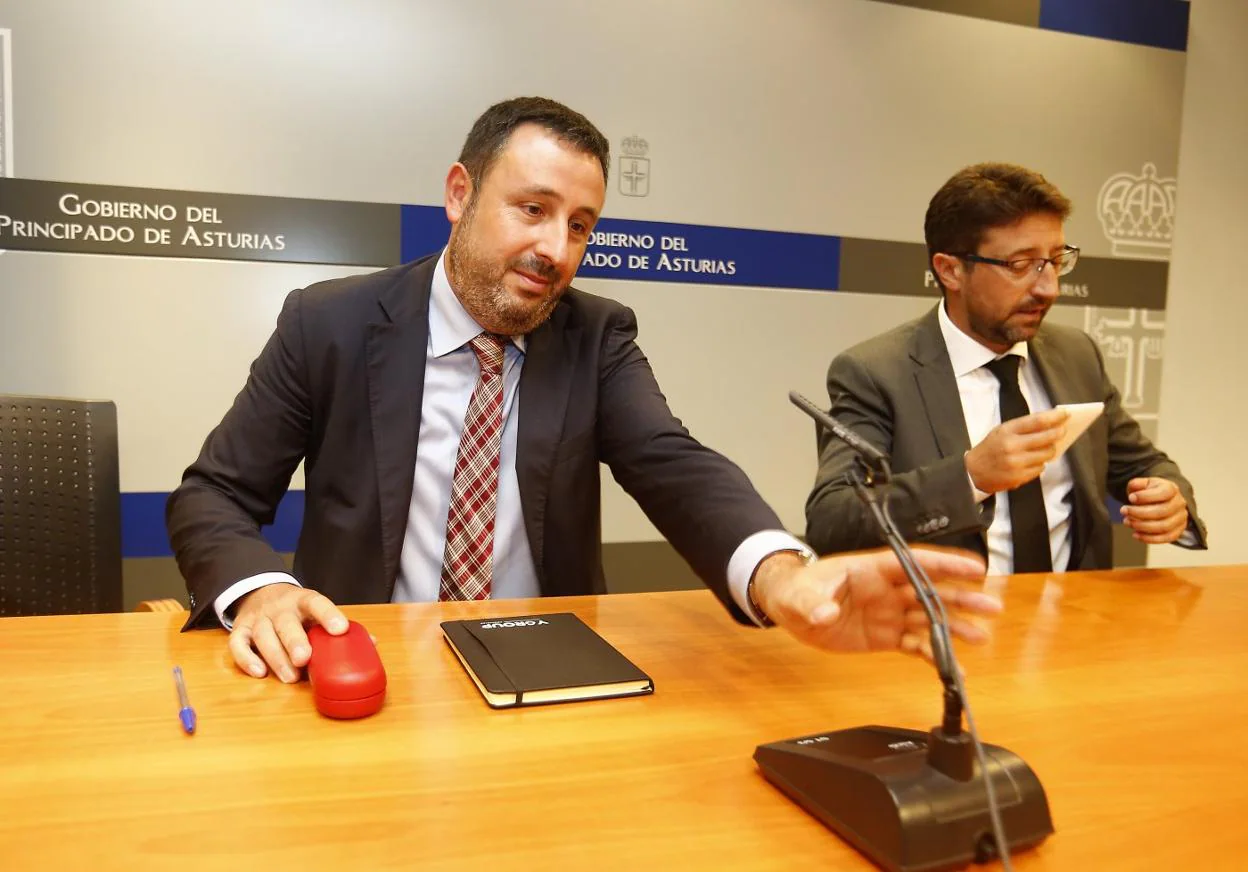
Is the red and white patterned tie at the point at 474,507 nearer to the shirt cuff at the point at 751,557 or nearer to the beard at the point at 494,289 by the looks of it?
the beard at the point at 494,289

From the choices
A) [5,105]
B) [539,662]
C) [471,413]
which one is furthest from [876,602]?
[5,105]

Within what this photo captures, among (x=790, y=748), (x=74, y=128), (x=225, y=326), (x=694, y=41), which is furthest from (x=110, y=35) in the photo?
(x=790, y=748)

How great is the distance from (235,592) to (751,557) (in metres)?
0.67

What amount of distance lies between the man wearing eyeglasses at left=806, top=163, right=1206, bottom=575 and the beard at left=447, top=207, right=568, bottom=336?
0.74 metres

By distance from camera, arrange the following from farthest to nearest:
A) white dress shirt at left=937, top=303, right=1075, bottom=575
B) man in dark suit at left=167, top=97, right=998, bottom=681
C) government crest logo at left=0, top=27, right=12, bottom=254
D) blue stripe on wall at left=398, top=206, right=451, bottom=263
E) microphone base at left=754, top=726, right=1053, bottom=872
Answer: blue stripe on wall at left=398, top=206, right=451, bottom=263 < government crest logo at left=0, top=27, right=12, bottom=254 < white dress shirt at left=937, top=303, right=1075, bottom=575 < man in dark suit at left=167, top=97, right=998, bottom=681 < microphone base at left=754, top=726, right=1053, bottom=872

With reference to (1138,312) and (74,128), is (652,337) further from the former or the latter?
(1138,312)

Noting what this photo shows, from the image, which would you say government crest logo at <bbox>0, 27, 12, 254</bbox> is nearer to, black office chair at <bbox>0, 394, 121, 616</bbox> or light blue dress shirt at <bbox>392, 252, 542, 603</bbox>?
black office chair at <bbox>0, 394, 121, 616</bbox>

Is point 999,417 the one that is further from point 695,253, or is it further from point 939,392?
point 695,253

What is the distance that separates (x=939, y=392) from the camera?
2.06 metres

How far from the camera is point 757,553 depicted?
1.17 meters

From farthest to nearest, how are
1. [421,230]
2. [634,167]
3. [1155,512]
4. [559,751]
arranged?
[634,167] → [421,230] → [1155,512] → [559,751]

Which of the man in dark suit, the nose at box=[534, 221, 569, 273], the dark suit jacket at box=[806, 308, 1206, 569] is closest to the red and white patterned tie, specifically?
the man in dark suit

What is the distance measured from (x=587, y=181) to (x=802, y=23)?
6.39ft

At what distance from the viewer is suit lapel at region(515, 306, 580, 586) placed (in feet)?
5.33
